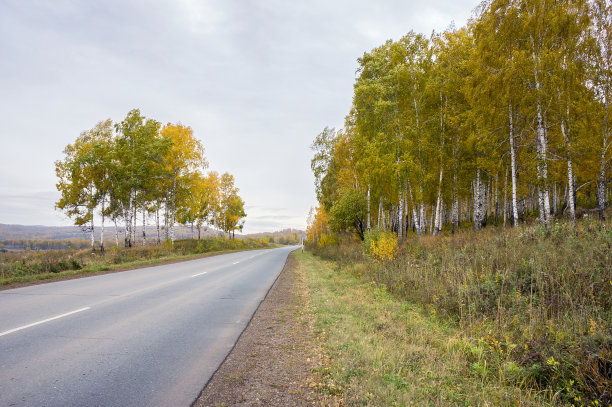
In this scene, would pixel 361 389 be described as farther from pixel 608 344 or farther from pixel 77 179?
pixel 77 179

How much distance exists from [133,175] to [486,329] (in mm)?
30376

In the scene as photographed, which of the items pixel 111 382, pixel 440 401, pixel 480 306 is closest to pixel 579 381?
pixel 440 401

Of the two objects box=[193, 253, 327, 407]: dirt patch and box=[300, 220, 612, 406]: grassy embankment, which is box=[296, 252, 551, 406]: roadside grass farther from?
box=[193, 253, 327, 407]: dirt patch

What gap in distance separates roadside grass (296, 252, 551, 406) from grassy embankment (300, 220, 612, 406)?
19 millimetres

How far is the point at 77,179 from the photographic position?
1126 inches

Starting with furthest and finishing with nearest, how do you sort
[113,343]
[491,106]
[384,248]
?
[491,106] → [384,248] → [113,343]

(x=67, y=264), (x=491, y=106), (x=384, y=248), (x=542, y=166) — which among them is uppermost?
(x=491, y=106)

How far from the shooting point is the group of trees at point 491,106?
1123 cm

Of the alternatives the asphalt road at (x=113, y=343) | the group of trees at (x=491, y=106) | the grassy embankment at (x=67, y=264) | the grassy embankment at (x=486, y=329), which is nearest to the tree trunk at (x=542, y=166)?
the group of trees at (x=491, y=106)

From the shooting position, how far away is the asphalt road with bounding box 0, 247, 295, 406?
3.24 metres

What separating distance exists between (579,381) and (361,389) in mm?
2447

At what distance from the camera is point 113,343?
470 centimetres

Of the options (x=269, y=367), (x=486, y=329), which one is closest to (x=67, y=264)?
(x=269, y=367)

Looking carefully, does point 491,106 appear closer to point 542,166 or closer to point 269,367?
point 542,166
